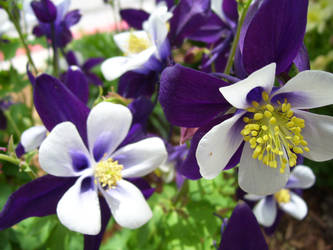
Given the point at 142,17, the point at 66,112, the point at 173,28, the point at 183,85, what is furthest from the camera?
the point at 142,17

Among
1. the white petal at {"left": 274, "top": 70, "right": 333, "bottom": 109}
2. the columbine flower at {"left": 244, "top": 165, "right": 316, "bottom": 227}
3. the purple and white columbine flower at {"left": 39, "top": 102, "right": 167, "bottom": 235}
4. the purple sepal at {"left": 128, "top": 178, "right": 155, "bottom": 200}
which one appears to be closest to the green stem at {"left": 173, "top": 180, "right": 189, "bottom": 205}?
the columbine flower at {"left": 244, "top": 165, "right": 316, "bottom": 227}

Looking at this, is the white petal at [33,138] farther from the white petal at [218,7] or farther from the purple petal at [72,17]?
the white petal at [218,7]

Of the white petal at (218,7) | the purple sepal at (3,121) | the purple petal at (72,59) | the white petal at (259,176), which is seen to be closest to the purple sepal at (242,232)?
the white petal at (259,176)

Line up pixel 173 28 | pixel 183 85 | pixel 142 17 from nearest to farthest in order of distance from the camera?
pixel 183 85
pixel 173 28
pixel 142 17

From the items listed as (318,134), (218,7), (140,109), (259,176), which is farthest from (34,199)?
(218,7)

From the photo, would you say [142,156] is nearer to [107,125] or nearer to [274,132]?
[107,125]

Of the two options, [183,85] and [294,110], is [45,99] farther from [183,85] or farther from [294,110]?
[294,110]

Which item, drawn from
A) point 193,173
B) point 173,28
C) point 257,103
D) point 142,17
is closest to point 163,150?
point 193,173
